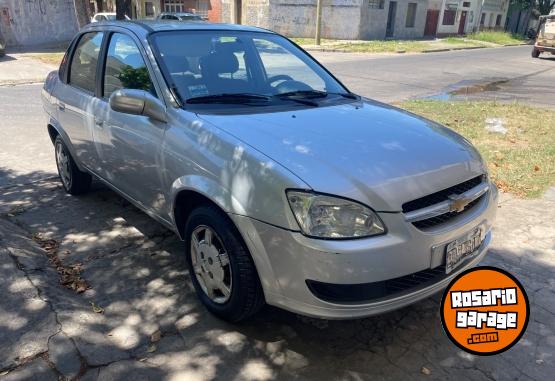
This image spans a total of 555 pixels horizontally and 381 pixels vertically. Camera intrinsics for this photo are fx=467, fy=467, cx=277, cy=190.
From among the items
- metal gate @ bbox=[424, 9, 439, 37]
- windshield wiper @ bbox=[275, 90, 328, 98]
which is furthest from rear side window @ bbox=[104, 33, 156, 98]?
metal gate @ bbox=[424, 9, 439, 37]

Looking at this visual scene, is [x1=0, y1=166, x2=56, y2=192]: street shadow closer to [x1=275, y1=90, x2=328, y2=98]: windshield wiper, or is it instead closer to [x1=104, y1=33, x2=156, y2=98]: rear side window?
[x1=104, y1=33, x2=156, y2=98]: rear side window

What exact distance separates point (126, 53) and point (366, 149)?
214 cm

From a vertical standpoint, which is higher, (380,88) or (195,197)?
(195,197)

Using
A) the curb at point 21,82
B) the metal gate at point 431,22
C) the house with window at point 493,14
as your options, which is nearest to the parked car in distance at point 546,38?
the metal gate at point 431,22

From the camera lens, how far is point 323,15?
109 ft

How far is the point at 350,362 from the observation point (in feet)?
8.55

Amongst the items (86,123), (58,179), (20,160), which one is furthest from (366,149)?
(20,160)

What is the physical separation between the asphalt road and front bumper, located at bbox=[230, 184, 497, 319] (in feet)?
13.6

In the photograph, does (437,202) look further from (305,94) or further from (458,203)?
(305,94)

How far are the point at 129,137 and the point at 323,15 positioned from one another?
3246cm

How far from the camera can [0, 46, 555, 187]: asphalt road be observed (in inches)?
245

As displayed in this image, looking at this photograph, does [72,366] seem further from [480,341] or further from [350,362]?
[480,341]

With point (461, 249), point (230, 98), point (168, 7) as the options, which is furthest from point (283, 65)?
point (168, 7)

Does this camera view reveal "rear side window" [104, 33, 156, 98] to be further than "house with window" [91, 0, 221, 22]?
No
